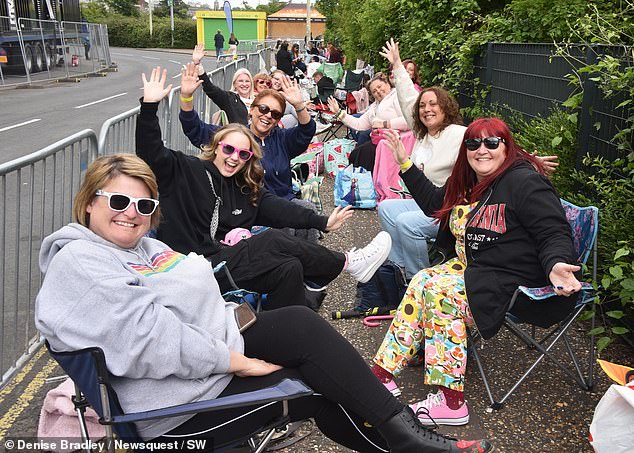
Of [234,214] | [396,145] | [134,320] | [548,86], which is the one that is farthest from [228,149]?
[548,86]

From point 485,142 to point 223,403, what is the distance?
2176 millimetres

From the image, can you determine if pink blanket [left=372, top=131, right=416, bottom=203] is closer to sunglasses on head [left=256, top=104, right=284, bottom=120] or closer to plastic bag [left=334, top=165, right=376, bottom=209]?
plastic bag [left=334, top=165, right=376, bottom=209]

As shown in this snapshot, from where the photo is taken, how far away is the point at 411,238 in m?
4.70

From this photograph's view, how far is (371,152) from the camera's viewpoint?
8.16 meters

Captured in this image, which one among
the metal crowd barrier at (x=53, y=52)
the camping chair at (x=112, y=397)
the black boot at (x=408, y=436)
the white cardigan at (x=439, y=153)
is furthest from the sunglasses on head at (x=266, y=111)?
the metal crowd barrier at (x=53, y=52)

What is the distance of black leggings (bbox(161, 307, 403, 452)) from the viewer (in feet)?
8.63

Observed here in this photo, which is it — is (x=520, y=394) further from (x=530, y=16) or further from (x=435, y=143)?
(x=530, y=16)

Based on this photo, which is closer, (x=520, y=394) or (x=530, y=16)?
(x=520, y=394)

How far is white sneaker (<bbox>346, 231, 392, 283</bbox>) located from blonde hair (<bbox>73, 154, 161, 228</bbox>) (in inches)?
73.2

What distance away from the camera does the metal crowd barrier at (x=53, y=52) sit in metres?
21.9

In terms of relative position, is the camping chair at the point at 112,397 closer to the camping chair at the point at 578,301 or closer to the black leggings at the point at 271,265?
the black leggings at the point at 271,265

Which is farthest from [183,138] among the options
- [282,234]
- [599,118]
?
[599,118]

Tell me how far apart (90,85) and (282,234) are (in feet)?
71.0

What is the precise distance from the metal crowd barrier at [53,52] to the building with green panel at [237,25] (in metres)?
26.7
